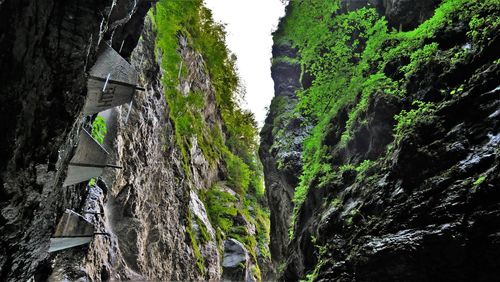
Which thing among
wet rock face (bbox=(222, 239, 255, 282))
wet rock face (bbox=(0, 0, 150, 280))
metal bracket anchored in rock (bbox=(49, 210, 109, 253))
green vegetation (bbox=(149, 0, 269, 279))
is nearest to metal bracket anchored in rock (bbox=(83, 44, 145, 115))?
wet rock face (bbox=(0, 0, 150, 280))

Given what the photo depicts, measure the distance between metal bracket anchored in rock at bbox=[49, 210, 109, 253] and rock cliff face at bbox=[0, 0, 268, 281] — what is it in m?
0.27

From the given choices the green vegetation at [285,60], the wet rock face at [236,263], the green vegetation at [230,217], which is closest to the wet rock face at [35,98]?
the green vegetation at [285,60]

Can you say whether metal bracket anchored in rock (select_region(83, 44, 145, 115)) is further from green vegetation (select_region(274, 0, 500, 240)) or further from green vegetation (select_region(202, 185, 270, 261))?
green vegetation (select_region(202, 185, 270, 261))

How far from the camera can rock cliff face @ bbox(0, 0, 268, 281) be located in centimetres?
338

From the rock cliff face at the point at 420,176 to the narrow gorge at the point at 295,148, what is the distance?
26 millimetres

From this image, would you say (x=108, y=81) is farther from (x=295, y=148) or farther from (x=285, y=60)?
(x=285, y=60)

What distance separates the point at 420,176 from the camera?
19.1ft

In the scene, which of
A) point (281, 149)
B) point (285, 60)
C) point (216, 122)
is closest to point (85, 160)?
point (281, 149)

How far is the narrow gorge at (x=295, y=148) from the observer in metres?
3.76

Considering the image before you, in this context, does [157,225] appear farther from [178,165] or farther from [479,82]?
[479,82]

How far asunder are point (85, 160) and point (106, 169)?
5.74m

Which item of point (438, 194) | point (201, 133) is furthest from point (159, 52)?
point (438, 194)

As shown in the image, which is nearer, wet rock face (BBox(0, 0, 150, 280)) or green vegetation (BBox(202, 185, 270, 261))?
wet rock face (BBox(0, 0, 150, 280))

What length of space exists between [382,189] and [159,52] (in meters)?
12.5
